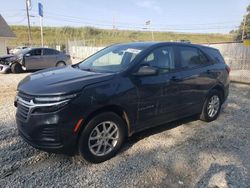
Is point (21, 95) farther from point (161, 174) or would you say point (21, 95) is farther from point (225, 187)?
point (225, 187)

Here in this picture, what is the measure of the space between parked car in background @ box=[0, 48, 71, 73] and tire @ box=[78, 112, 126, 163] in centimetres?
1101

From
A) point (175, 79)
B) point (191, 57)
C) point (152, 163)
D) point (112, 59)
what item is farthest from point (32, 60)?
point (152, 163)

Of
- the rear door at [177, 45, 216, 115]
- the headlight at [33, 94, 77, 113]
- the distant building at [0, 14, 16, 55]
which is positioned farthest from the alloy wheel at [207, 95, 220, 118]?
the distant building at [0, 14, 16, 55]

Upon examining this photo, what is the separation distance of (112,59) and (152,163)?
1.88 meters

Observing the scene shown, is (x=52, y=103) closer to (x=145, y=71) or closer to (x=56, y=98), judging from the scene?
(x=56, y=98)

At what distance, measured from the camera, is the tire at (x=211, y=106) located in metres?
5.03

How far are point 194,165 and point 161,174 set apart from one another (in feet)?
1.90

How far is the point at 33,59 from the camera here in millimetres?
13305

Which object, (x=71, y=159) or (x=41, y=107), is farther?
(x=71, y=159)

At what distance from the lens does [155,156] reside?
3637 mm

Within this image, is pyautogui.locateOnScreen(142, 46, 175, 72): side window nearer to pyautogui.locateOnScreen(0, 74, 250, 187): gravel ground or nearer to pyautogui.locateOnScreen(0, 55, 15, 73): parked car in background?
pyautogui.locateOnScreen(0, 74, 250, 187): gravel ground

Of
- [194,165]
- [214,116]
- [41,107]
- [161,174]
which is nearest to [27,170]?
[41,107]

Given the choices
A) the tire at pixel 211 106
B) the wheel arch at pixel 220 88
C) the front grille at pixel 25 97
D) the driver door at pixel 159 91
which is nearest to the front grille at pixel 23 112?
the front grille at pixel 25 97

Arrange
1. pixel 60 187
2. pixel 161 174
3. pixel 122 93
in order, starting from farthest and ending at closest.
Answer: pixel 122 93, pixel 161 174, pixel 60 187
